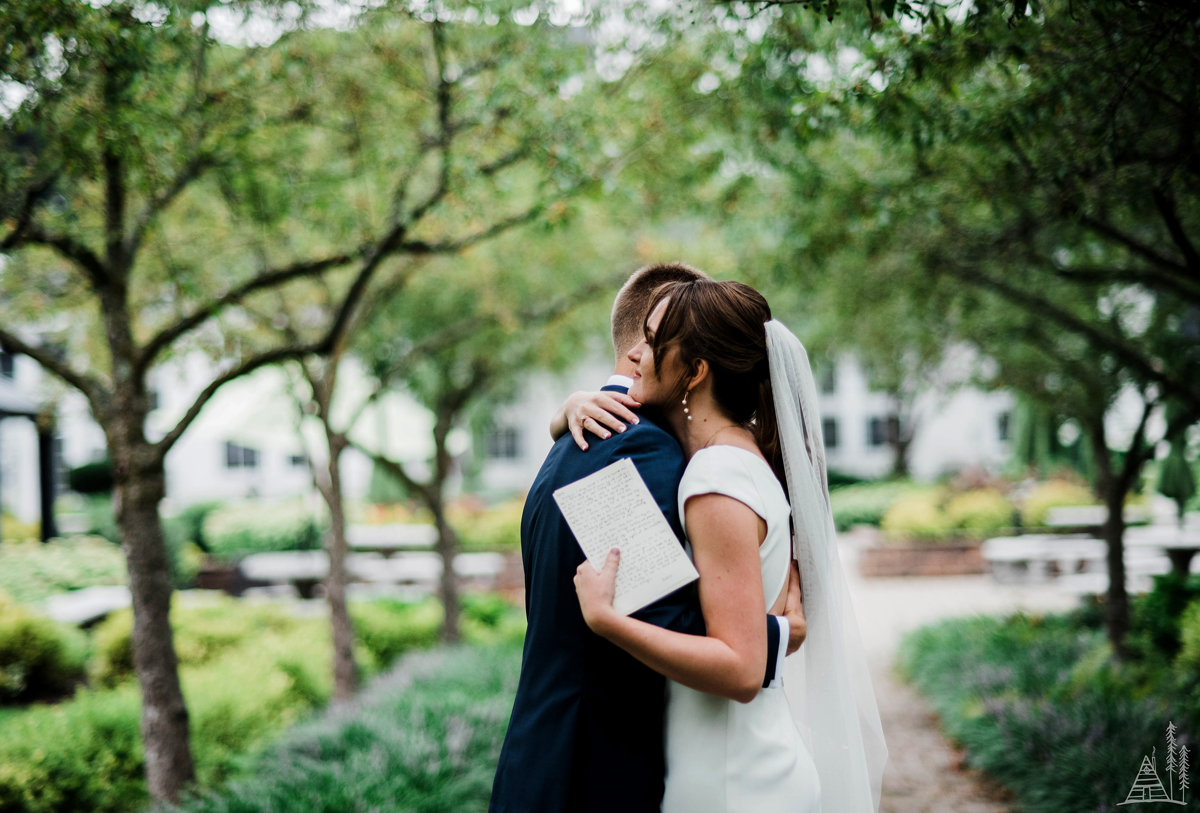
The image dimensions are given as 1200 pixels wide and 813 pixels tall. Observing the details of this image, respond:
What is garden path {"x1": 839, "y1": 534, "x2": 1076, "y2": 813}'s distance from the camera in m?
5.57

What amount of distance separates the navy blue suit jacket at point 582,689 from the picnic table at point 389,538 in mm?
15877

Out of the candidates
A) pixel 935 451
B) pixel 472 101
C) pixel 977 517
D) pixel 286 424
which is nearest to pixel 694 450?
pixel 472 101

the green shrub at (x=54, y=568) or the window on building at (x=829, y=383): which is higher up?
the window on building at (x=829, y=383)

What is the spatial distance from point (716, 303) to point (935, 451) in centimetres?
3510

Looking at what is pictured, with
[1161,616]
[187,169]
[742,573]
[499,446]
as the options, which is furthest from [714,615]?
[499,446]

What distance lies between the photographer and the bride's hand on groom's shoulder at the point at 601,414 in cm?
199

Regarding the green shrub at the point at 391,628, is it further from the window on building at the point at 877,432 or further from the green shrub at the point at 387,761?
the window on building at the point at 877,432

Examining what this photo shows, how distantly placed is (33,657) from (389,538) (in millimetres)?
10846

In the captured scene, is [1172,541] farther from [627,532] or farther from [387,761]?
[627,532]

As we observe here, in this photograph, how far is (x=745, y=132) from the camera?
19.8ft

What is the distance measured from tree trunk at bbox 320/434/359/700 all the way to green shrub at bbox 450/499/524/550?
360 inches

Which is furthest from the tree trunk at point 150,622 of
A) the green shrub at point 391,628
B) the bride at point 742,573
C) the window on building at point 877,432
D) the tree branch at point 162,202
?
the window on building at point 877,432

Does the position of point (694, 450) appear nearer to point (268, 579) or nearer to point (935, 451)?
point (268, 579)
